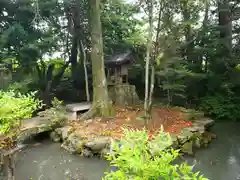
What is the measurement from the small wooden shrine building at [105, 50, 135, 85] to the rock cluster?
11.4 feet

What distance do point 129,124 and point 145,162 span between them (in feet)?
16.2

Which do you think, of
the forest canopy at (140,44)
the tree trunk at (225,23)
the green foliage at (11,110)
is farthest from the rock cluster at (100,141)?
the tree trunk at (225,23)

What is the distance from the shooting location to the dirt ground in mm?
6133

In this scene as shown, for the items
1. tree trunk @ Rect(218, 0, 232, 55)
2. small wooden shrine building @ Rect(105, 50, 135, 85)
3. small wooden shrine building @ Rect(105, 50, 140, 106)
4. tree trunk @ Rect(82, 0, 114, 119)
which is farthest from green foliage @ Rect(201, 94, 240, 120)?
tree trunk @ Rect(82, 0, 114, 119)

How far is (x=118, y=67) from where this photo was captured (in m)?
9.28

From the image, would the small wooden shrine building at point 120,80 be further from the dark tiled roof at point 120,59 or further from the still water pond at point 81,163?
the still water pond at point 81,163

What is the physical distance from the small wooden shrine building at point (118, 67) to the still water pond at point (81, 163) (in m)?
4.03

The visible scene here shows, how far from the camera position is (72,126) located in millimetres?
6766

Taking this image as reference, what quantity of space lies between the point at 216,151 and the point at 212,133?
1417 millimetres

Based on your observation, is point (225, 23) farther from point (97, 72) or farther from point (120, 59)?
point (97, 72)

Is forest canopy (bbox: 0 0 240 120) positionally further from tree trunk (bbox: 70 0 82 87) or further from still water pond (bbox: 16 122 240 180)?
still water pond (bbox: 16 122 240 180)

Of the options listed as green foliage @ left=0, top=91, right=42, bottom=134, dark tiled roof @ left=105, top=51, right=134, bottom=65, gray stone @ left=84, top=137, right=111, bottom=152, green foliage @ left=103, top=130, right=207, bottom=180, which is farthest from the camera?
dark tiled roof @ left=105, top=51, right=134, bottom=65

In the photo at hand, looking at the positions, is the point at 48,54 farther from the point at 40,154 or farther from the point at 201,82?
the point at 201,82

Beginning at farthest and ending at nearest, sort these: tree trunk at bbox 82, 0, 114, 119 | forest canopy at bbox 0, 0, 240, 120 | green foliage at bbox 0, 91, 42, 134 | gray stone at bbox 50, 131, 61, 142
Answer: forest canopy at bbox 0, 0, 240, 120, tree trunk at bbox 82, 0, 114, 119, gray stone at bbox 50, 131, 61, 142, green foliage at bbox 0, 91, 42, 134
